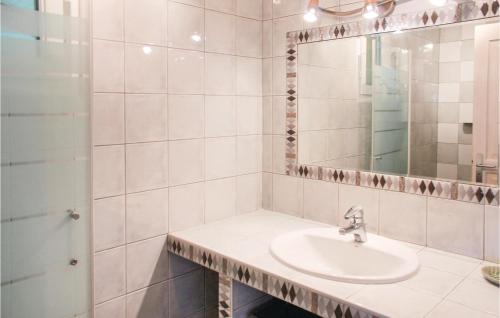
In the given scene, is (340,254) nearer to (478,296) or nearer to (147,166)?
(478,296)

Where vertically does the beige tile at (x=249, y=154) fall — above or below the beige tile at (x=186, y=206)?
above

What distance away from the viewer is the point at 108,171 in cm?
162

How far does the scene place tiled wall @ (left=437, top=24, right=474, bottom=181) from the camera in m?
1.49

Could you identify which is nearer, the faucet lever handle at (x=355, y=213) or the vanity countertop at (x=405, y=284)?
the vanity countertop at (x=405, y=284)

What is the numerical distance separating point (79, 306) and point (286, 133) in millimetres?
1205

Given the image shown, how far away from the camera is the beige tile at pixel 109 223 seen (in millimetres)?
1611

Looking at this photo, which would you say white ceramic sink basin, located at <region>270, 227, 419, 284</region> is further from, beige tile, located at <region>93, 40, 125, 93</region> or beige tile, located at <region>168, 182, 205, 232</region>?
beige tile, located at <region>93, 40, 125, 93</region>

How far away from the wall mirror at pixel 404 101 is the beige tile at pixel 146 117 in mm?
678

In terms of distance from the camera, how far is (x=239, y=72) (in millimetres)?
2082

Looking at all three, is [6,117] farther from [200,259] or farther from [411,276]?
[411,276]

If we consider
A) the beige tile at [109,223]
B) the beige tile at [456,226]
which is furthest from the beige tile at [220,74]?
the beige tile at [456,226]

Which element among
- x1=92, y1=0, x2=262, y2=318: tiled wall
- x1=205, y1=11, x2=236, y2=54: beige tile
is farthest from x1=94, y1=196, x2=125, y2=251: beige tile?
x1=205, y1=11, x2=236, y2=54: beige tile

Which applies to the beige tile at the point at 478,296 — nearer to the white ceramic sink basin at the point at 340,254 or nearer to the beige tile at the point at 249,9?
the white ceramic sink basin at the point at 340,254

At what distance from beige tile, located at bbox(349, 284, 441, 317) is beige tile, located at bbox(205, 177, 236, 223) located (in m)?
0.91
